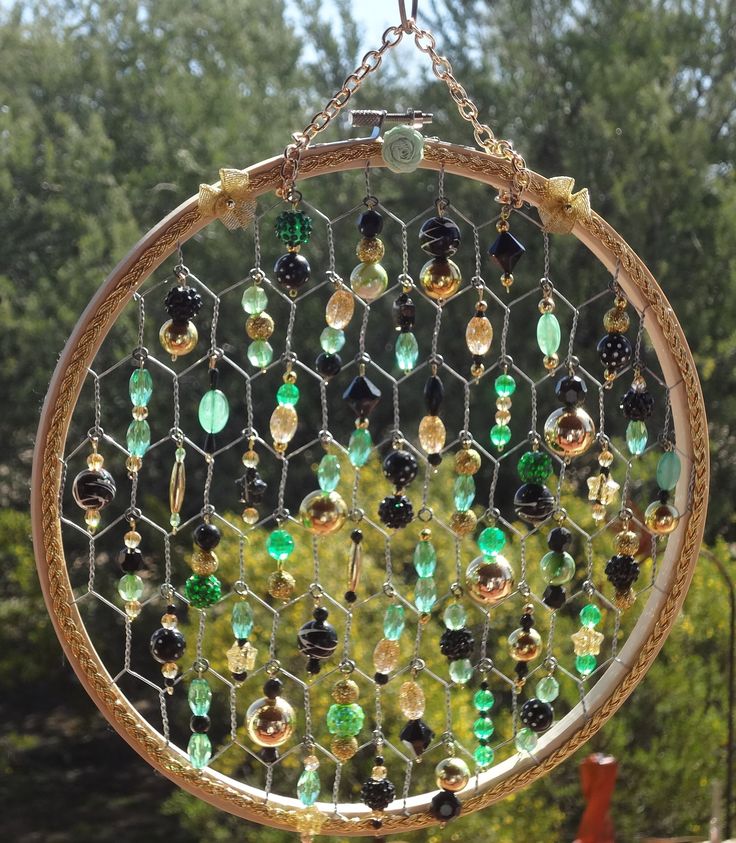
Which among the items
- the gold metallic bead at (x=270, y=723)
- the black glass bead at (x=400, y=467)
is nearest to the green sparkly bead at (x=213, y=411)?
the black glass bead at (x=400, y=467)

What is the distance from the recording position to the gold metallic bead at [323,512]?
0.95 meters

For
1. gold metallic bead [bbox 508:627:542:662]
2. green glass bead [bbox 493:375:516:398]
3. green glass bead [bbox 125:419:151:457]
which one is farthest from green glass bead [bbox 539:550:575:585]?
green glass bead [bbox 125:419:151:457]

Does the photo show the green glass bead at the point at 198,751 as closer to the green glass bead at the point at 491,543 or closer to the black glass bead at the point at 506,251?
the green glass bead at the point at 491,543

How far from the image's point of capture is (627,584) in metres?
1.03

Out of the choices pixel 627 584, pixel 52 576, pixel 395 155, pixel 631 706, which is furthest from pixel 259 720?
pixel 631 706

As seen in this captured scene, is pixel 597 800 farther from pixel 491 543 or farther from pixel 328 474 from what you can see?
pixel 328 474

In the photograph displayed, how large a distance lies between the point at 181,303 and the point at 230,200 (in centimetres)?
10

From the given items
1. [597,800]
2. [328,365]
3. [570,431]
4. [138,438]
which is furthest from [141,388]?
[597,800]

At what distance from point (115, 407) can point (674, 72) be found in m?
1.81

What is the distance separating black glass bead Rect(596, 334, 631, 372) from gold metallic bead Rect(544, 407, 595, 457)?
0.05m

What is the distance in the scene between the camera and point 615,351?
3.26ft

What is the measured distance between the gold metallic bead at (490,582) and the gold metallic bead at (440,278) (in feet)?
0.80

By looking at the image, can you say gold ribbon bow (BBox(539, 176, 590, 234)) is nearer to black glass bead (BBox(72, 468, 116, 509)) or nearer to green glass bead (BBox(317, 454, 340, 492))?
green glass bead (BBox(317, 454, 340, 492))

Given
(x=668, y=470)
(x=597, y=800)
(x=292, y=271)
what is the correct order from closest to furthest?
(x=292, y=271), (x=668, y=470), (x=597, y=800)
